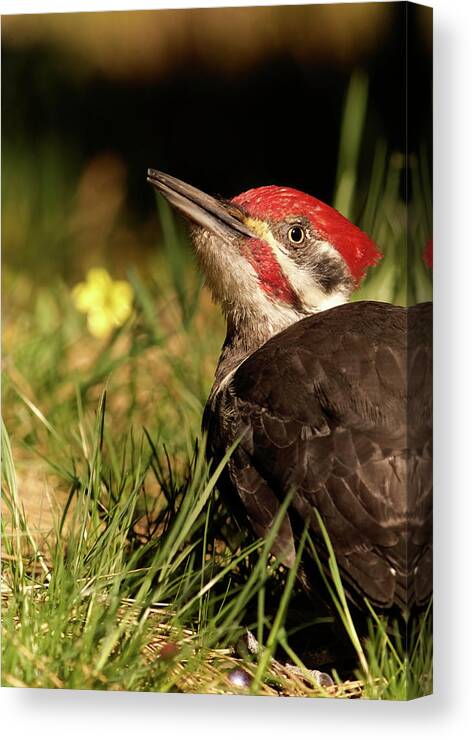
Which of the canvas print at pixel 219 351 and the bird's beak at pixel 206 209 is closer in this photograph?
the canvas print at pixel 219 351

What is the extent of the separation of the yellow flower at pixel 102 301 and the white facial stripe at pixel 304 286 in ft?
1.61

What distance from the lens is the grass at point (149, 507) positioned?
5.09 m

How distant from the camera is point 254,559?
17.3 feet

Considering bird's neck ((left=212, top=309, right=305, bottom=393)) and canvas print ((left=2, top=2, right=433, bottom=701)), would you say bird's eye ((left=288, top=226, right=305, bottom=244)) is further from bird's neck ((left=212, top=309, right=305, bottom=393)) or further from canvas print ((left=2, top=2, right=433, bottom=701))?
bird's neck ((left=212, top=309, right=305, bottom=393))

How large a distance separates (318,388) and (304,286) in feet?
1.41

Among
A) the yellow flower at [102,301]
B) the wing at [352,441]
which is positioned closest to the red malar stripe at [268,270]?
the wing at [352,441]

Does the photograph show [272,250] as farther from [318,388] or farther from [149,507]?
[149,507]

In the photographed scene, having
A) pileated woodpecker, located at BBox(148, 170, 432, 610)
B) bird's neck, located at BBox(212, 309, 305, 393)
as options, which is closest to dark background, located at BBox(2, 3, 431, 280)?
pileated woodpecker, located at BBox(148, 170, 432, 610)

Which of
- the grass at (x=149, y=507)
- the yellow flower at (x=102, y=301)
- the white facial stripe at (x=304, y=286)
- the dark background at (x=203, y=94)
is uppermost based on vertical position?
the dark background at (x=203, y=94)

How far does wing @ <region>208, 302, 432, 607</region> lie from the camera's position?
498cm

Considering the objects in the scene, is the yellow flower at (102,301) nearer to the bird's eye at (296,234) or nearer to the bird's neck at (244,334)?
the bird's neck at (244,334)

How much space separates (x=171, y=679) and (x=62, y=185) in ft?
5.37

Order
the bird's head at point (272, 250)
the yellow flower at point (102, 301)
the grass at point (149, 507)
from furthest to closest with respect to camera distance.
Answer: the yellow flower at point (102, 301)
the bird's head at point (272, 250)
the grass at point (149, 507)

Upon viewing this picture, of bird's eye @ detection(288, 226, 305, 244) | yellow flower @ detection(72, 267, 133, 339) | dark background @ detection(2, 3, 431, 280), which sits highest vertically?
dark background @ detection(2, 3, 431, 280)
